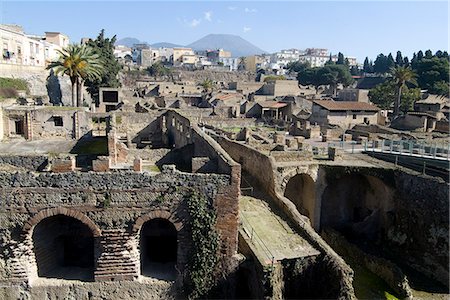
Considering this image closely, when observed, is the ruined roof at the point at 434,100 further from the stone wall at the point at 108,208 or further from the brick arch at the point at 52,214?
the brick arch at the point at 52,214

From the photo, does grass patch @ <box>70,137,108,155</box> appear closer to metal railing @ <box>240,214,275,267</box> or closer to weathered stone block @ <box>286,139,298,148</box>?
metal railing @ <box>240,214,275,267</box>

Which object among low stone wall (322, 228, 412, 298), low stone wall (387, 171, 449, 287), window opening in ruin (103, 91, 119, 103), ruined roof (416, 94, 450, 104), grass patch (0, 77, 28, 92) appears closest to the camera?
low stone wall (322, 228, 412, 298)

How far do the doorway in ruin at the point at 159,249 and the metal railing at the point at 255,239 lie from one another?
2.86 metres

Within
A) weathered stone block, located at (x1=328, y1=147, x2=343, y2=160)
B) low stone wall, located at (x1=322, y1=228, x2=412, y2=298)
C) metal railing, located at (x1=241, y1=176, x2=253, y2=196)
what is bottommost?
low stone wall, located at (x1=322, y1=228, x2=412, y2=298)

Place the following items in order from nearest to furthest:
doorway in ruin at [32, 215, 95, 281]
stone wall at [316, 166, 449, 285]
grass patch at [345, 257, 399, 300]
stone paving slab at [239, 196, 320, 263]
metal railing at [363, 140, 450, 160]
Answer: doorway in ruin at [32, 215, 95, 281] < stone paving slab at [239, 196, 320, 263] < grass patch at [345, 257, 399, 300] < stone wall at [316, 166, 449, 285] < metal railing at [363, 140, 450, 160]

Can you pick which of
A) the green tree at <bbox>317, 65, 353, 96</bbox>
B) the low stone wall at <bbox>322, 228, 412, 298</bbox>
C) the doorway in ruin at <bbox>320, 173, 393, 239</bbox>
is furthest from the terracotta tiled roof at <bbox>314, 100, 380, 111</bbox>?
the green tree at <bbox>317, 65, 353, 96</bbox>

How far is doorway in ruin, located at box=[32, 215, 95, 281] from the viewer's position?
1405 centimetres

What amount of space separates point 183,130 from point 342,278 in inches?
575

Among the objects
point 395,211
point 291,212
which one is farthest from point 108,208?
point 395,211

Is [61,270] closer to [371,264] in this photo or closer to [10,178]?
[10,178]

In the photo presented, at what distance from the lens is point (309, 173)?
24.6 meters

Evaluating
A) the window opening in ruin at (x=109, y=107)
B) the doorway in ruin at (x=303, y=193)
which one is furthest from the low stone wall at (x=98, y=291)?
the window opening in ruin at (x=109, y=107)

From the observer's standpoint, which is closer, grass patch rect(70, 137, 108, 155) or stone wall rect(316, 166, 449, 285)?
stone wall rect(316, 166, 449, 285)

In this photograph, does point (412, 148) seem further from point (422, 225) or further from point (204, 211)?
point (204, 211)
